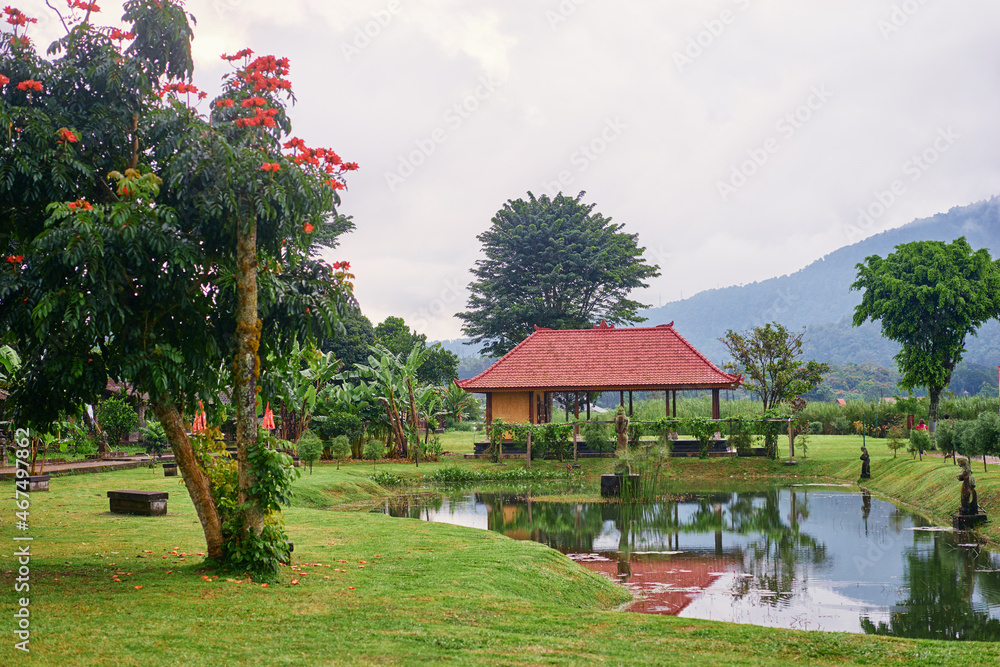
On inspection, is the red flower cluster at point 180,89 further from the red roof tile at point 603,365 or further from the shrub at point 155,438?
the red roof tile at point 603,365

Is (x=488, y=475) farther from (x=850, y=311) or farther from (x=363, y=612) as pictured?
(x=850, y=311)

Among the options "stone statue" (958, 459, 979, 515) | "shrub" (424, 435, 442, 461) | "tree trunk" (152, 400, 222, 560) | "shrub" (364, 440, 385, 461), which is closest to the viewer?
"tree trunk" (152, 400, 222, 560)

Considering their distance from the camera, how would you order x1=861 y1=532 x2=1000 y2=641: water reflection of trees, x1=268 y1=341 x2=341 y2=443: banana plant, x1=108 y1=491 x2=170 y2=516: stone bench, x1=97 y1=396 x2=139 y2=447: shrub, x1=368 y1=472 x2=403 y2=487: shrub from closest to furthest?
x1=861 y1=532 x2=1000 y2=641: water reflection of trees → x1=108 y1=491 x2=170 y2=516: stone bench → x1=268 y1=341 x2=341 y2=443: banana plant → x1=368 y1=472 x2=403 y2=487: shrub → x1=97 y1=396 x2=139 y2=447: shrub

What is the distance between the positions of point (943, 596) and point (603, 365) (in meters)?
20.5

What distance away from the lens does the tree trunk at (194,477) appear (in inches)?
346

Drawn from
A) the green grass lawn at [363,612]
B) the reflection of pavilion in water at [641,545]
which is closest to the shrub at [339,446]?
the reflection of pavilion in water at [641,545]

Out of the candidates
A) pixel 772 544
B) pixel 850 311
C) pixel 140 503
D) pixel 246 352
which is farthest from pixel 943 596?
pixel 850 311

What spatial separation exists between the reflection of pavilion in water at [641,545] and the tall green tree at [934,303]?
11182 millimetres

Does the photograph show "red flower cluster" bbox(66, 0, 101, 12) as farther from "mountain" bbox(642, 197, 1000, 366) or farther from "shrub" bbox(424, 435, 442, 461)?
"mountain" bbox(642, 197, 1000, 366)

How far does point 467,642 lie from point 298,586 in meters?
2.60

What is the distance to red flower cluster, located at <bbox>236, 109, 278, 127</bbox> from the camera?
8.41 m

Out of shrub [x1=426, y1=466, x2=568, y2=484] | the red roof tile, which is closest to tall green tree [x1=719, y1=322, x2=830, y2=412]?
the red roof tile

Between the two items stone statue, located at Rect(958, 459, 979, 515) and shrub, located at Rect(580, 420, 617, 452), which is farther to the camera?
shrub, located at Rect(580, 420, 617, 452)

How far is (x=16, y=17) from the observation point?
8.43 m
